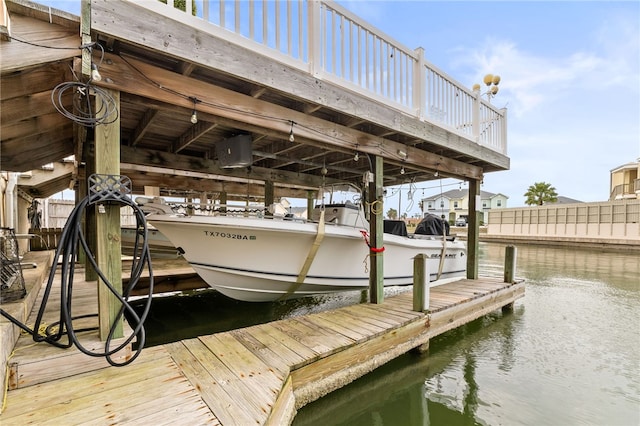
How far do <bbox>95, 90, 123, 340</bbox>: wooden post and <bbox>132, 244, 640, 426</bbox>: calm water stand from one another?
1825 mm

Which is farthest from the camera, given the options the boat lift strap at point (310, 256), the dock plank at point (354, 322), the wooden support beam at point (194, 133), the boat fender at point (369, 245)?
the boat fender at point (369, 245)

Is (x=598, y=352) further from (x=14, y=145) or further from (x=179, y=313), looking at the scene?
(x=14, y=145)

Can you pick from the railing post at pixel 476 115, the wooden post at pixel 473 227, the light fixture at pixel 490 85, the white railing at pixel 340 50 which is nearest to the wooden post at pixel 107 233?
the white railing at pixel 340 50

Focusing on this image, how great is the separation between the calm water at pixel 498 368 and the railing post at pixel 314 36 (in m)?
3.41

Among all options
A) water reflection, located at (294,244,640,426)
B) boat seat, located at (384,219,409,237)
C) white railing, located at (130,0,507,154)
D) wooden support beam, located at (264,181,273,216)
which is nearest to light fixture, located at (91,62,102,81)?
white railing, located at (130,0,507,154)

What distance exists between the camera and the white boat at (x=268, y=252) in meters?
3.81

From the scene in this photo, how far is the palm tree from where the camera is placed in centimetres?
2977

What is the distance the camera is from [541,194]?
3023 centimetres

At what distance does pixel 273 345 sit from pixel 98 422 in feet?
4.81

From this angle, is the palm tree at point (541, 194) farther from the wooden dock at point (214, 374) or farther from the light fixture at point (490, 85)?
the wooden dock at point (214, 374)

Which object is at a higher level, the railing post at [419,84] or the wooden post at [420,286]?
the railing post at [419,84]

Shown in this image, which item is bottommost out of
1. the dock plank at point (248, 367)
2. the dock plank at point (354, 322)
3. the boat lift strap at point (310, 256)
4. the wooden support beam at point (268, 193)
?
the dock plank at point (354, 322)

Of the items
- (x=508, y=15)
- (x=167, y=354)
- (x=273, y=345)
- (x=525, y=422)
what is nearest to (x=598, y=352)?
(x=525, y=422)

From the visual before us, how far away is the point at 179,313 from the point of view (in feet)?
17.7
